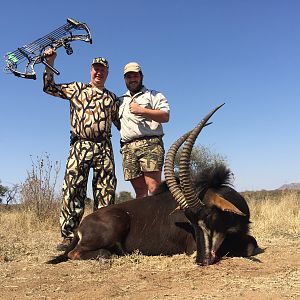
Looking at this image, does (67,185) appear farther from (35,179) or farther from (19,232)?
(35,179)

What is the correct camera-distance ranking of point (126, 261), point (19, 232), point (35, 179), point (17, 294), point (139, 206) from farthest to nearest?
point (35, 179), point (19, 232), point (139, 206), point (126, 261), point (17, 294)

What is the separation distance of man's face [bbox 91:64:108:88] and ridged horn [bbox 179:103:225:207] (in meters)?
1.87

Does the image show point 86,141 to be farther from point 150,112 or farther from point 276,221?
point 276,221

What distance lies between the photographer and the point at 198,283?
4035 millimetres

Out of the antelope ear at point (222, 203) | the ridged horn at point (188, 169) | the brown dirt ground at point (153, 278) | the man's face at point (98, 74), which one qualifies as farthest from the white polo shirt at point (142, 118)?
the brown dirt ground at point (153, 278)

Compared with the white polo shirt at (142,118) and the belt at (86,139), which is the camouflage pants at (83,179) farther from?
the white polo shirt at (142,118)

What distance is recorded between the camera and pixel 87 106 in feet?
20.6

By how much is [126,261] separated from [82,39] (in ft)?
11.7

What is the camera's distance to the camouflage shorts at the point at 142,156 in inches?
247

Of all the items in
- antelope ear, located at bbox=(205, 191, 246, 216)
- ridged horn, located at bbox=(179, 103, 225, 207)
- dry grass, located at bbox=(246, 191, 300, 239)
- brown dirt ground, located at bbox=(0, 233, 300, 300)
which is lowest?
brown dirt ground, located at bbox=(0, 233, 300, 300)

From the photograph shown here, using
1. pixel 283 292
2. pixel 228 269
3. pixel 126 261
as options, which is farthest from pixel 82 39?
pixel 283 292

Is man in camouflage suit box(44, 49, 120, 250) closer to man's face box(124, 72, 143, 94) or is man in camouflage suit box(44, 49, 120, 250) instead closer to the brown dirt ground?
man's face box(124, 72, 143, 94)

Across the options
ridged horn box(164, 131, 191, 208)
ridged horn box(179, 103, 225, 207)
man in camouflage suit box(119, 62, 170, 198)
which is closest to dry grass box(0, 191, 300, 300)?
ridged horn box(179, 103, 225, 207)

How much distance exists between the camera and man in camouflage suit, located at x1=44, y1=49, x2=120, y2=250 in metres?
6.27
